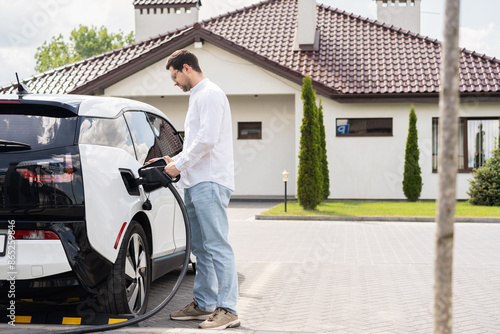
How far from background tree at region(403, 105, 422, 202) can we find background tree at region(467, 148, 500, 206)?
1.91 meters

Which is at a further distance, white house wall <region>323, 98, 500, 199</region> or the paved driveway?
white house wall <region>323, 98, 500, 199</region>

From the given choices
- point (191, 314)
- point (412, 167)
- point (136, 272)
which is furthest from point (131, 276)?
point (412, 167)

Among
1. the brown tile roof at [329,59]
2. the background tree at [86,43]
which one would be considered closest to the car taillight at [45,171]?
the brown tile roof at [329,59]

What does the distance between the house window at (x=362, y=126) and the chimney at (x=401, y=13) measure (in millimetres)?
8879

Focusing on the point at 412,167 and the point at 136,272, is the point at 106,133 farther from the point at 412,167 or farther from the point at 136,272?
the point at 412,167

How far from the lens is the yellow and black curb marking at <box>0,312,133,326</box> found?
15.5 feet

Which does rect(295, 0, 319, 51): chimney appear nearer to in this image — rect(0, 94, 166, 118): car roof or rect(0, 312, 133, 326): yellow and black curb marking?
rect(0, 94, 166, 118): car roof

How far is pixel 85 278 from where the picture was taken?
444cm

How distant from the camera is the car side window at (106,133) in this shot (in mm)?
4715

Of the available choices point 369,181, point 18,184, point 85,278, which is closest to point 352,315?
point 85,278

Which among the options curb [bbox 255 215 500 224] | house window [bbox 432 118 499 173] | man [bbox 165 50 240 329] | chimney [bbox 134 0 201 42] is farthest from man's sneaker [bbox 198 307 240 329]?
chimney [bbox 134 0 201 42]

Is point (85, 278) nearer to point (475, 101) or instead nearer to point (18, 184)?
point (18, 184)

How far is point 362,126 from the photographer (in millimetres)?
21328

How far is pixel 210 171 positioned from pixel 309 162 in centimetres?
1219
